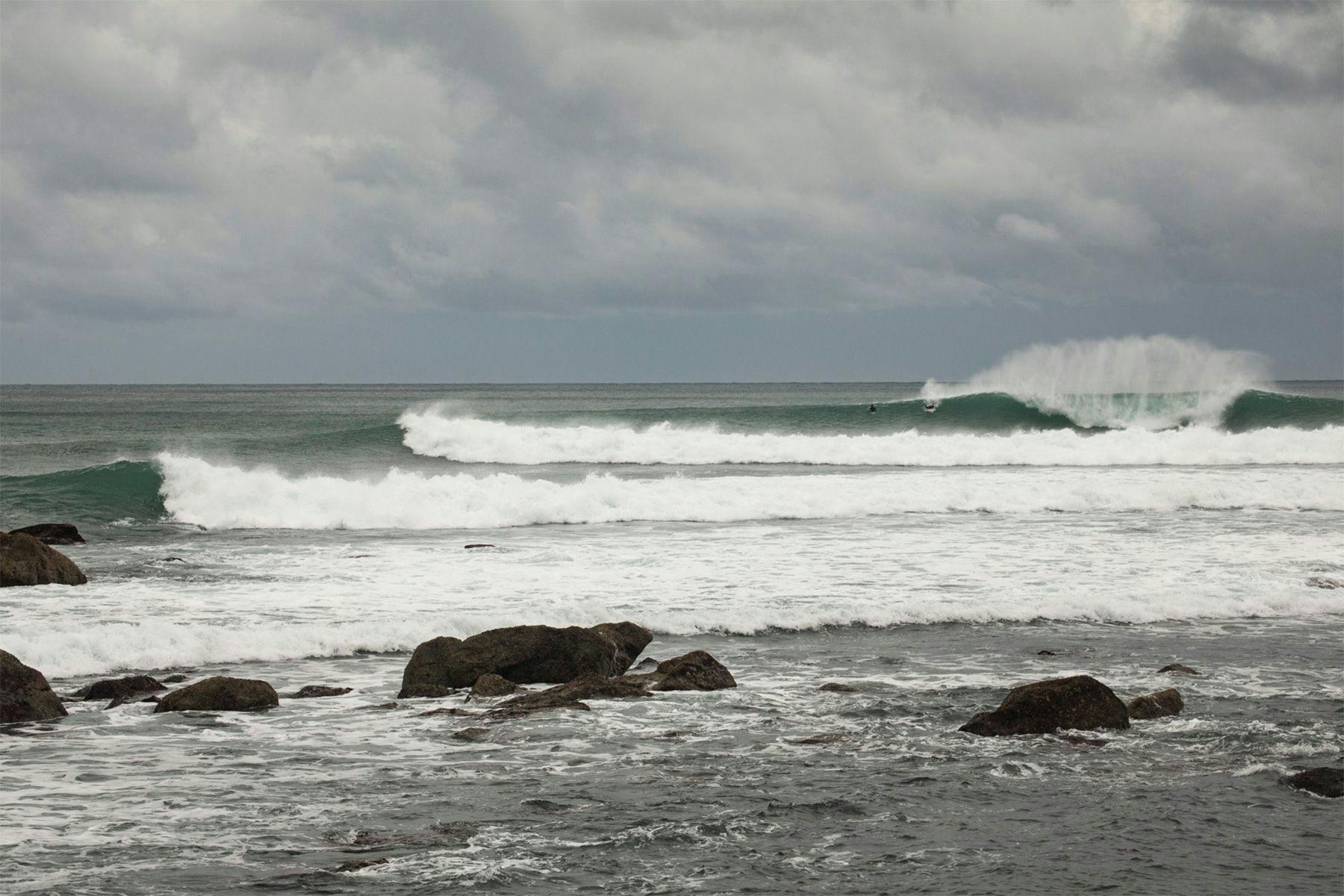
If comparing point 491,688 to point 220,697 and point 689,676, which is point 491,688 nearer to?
point 689,676

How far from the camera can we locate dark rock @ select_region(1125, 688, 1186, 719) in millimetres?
8797

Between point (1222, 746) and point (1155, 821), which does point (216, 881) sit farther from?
point (1222, 746)

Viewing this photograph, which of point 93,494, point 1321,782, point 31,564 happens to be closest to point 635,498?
point 93,494

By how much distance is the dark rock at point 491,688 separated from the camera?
963cm

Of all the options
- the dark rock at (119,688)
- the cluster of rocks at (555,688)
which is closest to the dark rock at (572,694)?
the cluster of rocks at (555,688)

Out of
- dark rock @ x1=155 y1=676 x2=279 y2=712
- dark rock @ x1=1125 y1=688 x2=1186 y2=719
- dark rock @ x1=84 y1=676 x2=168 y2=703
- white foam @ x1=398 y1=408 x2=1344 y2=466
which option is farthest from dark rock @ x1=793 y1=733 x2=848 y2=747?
white foam @ x1=398 y1=408 x2=1344 y2=466

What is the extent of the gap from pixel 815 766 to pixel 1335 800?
9.79 feet

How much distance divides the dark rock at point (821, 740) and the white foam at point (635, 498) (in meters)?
14.3

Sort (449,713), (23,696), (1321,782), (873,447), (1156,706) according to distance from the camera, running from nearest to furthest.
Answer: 1. (1321,782)
2. (23,696)
3. (1156,706)
4. (449,713)
5. (873,447)

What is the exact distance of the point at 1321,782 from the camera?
7.07 meters

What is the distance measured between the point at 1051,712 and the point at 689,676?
297 centimetres

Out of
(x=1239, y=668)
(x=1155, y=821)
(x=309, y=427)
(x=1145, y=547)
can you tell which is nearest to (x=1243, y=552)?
(x=1145, y=547)

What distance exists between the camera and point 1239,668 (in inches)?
420

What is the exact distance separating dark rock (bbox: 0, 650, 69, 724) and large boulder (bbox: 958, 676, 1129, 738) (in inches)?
261
